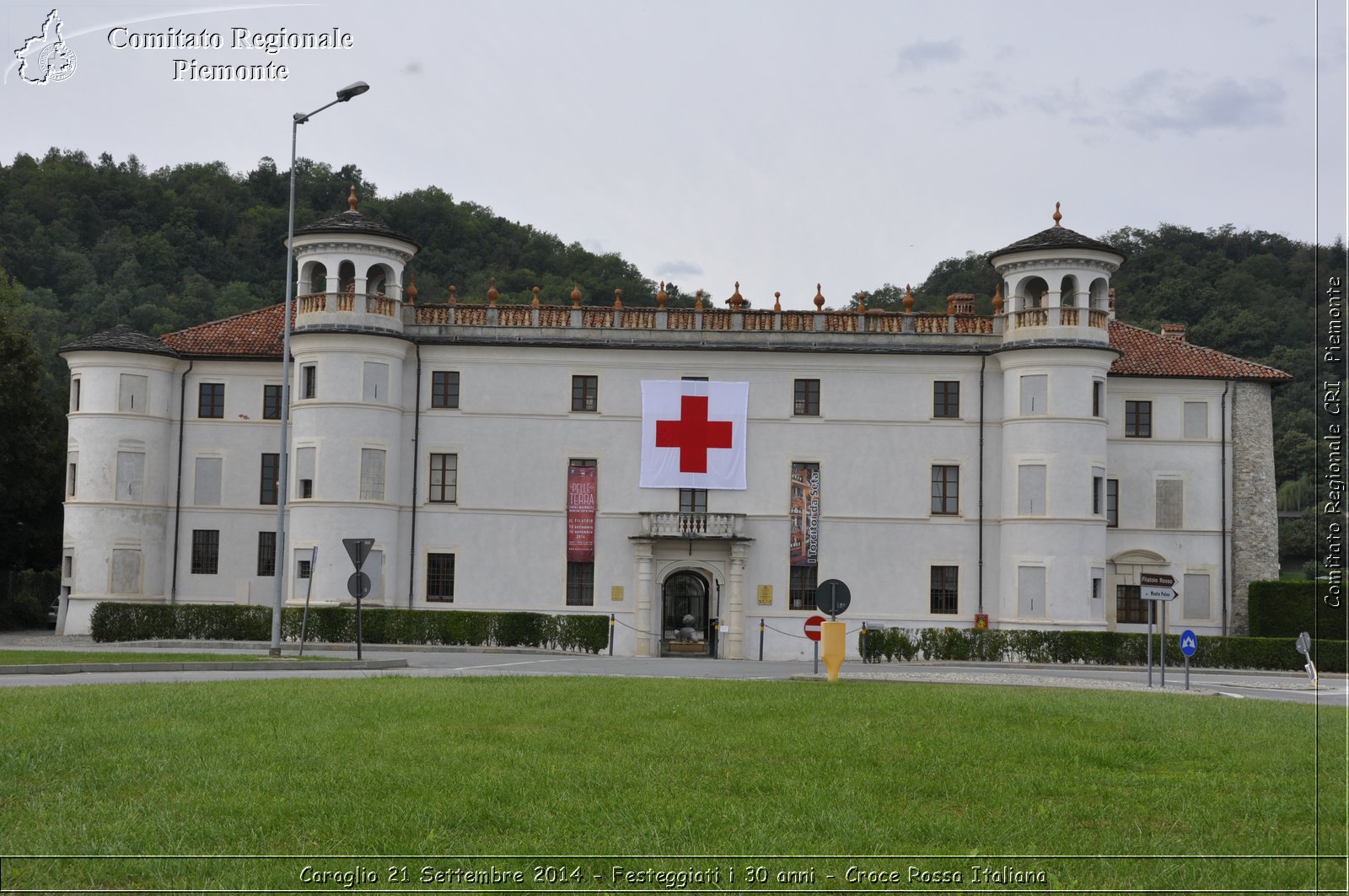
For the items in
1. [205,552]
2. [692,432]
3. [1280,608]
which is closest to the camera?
[1280,608]

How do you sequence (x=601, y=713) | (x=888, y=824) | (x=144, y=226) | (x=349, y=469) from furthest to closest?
(x=349, y=469), (x=144, y=226), (x=601, y=713), (x=888, y=824)

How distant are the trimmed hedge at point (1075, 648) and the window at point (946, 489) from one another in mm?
6502

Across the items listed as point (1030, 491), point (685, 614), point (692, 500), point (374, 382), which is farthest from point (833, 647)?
point (685, 614)

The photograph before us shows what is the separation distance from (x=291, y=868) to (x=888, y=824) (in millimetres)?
4360

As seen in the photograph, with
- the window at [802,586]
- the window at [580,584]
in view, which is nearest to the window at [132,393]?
the window at [580,584]

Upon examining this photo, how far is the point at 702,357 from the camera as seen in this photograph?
50688mm

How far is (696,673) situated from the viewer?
3188 cm

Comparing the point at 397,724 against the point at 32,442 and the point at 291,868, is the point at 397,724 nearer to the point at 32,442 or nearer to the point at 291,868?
the point at 291,868

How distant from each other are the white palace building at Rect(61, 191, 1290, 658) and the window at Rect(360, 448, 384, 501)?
85 millimetres

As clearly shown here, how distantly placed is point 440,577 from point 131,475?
→ 11.9m

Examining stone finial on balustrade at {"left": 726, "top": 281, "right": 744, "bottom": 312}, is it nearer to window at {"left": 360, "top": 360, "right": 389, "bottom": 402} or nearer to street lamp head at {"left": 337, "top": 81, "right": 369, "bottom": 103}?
window at {"left": 360, "top": 360, "right": 389, "bottom": 402}

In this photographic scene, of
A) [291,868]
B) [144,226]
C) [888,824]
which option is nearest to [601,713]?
[888,824]

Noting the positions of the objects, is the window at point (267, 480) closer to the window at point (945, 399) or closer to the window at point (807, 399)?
the window at point (807, 399)

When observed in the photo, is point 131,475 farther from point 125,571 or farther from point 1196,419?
point 1196,419
